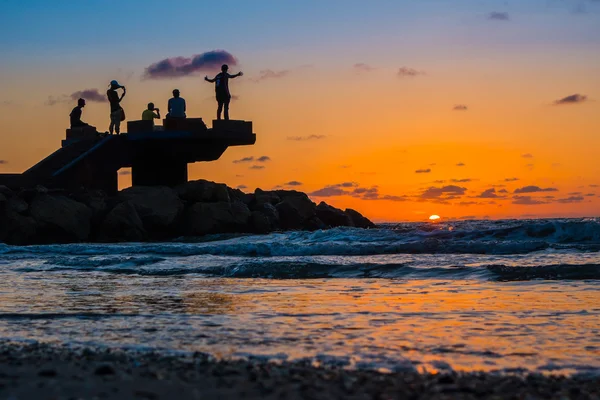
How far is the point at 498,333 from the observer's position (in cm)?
682

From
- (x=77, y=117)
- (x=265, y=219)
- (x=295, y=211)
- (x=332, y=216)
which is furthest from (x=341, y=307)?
(x=332, y=216)

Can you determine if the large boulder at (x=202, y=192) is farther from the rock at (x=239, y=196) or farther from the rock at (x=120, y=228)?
the rock at (x=120, y=228)

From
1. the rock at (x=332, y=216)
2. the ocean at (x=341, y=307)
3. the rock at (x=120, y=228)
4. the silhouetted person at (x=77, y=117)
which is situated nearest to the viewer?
the ocean at (x=341, y=307)

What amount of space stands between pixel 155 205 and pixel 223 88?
4.39 meters

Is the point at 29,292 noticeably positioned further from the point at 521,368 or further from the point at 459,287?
the point at 521,368

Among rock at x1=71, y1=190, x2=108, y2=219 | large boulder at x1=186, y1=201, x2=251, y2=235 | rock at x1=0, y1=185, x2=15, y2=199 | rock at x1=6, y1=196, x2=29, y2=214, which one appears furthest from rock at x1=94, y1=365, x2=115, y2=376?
large boulder at x1=186, y1=201, x2=251, y2=235

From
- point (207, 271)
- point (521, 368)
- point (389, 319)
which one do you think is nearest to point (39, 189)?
point (207, 271)

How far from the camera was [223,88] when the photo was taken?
27766 mm

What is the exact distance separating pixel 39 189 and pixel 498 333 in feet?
71.0

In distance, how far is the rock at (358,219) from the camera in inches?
1425

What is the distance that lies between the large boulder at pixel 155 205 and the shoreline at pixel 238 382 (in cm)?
2168

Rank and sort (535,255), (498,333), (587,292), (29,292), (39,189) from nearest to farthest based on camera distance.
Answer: (498,333)
(587,292)
(29,292)
(535,255)
(39,189)

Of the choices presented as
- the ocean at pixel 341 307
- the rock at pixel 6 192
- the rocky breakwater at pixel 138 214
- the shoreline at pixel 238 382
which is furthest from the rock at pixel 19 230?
the shoreline at pixel 238 382

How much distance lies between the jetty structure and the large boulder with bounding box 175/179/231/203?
132 centimetres
